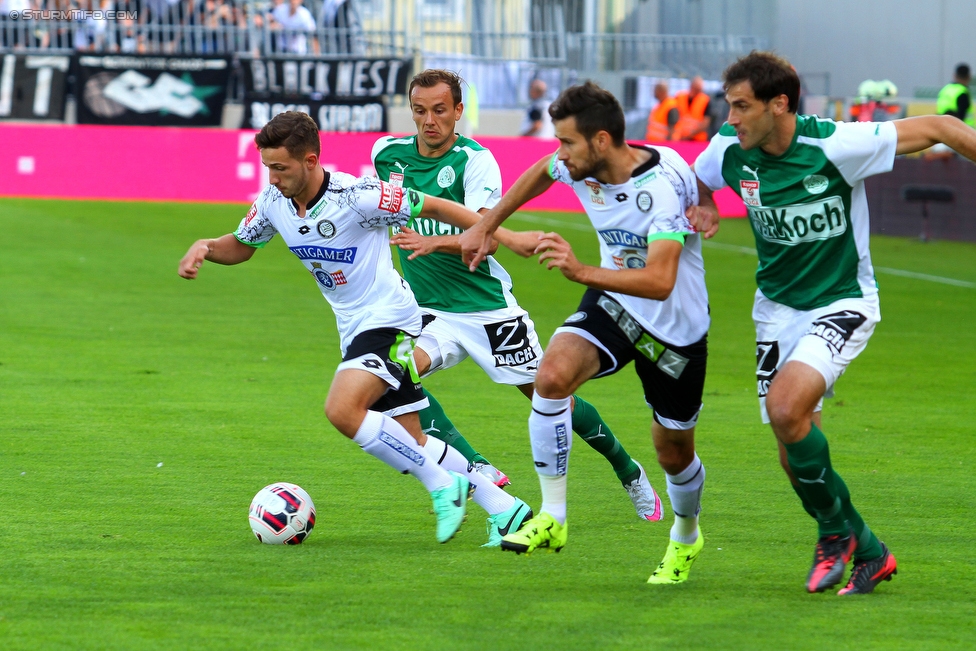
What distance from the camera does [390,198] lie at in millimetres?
5613

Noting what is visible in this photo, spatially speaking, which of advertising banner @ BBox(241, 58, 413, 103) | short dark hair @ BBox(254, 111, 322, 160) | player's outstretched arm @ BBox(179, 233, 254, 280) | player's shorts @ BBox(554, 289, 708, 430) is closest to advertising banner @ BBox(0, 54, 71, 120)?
advertising banner @ BBox(241, 58, 413, 103)

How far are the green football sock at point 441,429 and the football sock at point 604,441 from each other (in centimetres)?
57

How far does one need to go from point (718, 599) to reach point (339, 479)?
248 cm

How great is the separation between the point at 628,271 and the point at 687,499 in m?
1.08

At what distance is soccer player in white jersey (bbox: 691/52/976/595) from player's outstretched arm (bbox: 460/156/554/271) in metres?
0.68

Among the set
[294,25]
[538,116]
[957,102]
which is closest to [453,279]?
[957,102]

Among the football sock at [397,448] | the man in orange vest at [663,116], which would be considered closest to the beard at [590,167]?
the football sock at [397,448]

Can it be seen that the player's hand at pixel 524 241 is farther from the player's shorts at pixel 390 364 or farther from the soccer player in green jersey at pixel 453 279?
the soccer player in green jersey at pixel 453 279

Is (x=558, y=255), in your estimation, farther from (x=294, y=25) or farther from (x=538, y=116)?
(x=294, y=25)

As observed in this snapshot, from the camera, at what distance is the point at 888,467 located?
7168 mm

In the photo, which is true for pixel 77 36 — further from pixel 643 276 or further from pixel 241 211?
pixel 643 276

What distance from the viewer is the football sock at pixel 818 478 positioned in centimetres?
478

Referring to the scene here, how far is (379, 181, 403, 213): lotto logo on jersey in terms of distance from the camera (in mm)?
5598

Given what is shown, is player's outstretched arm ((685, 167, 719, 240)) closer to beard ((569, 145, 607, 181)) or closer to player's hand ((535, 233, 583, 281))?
beard ((569, 145, 607, 181))
